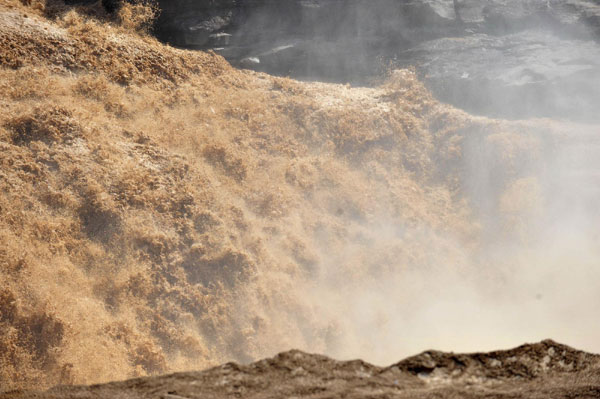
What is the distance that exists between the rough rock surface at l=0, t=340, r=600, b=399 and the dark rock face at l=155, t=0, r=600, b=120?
408 inches

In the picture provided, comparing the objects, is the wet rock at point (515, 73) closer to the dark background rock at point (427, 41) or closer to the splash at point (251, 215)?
the dark background rock at point (427, 41)

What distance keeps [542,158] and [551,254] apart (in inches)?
88.3

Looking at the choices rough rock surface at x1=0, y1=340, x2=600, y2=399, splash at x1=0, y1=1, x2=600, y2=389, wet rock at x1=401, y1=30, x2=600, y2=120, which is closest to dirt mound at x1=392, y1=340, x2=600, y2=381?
rough rock surface at x1=0, y1=340, x2=600, y2=399

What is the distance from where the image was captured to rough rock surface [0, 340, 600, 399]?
2918mm

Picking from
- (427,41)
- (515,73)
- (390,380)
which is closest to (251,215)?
(390,380)

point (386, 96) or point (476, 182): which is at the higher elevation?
point (386, 96)

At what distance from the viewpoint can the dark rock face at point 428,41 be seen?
12.5 meters

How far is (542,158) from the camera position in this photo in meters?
11.4

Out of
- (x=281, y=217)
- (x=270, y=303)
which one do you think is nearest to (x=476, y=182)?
(x=281, y=217)

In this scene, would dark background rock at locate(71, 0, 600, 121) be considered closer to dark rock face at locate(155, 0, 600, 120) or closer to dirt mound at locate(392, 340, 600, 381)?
dark rock face at locate(155, 0, 600, 120)

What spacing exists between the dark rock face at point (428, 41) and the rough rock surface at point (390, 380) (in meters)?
10.4

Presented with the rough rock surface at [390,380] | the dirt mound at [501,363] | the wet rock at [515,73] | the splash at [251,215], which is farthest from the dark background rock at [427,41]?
the rough rock surface at [390,380]

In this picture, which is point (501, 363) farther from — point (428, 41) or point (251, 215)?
point (428, 41)

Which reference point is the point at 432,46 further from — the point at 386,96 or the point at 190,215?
the point at 190,215
